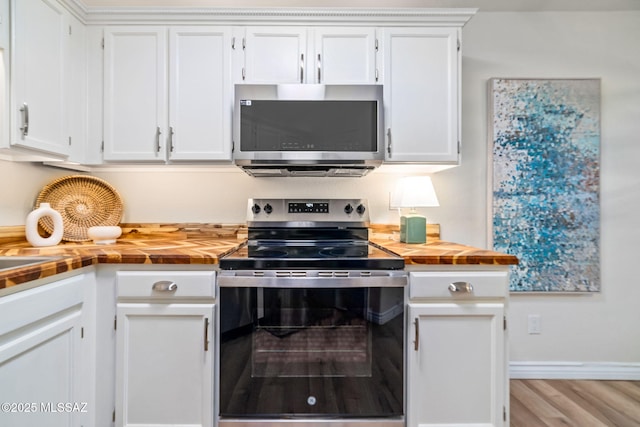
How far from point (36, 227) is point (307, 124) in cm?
144

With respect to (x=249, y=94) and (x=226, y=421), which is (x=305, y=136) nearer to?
(x=249, y=94)

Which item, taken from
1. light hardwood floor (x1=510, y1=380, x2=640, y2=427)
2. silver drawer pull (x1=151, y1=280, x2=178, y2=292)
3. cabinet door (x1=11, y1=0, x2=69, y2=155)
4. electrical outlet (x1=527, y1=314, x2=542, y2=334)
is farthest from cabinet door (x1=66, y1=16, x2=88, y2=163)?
electrical outlet (x1=527, y1=314, x2=542, y2=334)

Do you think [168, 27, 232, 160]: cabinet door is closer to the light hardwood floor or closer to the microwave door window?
the microwave door window

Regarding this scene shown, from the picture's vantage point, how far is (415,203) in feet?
6.23

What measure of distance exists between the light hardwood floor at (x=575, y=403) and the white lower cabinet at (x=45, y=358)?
80.2 inches

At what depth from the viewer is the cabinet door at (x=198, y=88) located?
178 centimetres

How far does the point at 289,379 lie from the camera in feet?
4.70

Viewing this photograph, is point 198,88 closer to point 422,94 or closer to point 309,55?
point 309,55

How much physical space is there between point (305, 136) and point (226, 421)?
1.36 metres

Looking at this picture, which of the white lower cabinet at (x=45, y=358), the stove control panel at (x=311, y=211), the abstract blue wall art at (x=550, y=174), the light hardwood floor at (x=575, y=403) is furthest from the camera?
the abstract blue wall art at (x=550, y=174)

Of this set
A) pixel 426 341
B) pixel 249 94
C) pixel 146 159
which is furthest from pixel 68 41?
pixel 426 341

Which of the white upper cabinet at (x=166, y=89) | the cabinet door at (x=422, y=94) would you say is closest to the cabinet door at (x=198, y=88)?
the white upper cabinet at (x=166, y=89)

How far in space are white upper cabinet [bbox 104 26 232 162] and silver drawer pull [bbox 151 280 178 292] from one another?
708mm

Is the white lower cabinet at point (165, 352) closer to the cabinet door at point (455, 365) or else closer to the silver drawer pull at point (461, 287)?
the cabinet door at point (455, 365)
